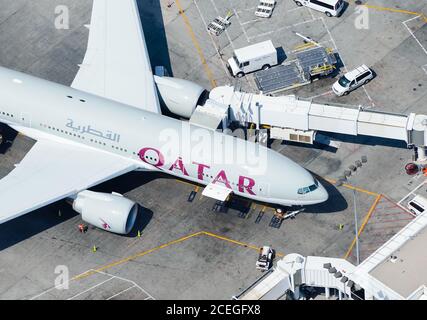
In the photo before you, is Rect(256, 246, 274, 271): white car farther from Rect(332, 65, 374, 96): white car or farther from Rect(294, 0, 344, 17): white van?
Rect(294, 0, 344, 17): white van

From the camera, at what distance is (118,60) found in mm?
112688

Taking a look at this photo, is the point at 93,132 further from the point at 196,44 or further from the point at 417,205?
the point at 417,205

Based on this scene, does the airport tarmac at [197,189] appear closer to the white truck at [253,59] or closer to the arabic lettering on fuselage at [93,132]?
the white truck at [253,59]


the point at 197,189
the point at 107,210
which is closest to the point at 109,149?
the point at 107,210

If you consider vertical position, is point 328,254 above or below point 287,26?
below

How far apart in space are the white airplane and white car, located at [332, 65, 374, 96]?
54.9 feet

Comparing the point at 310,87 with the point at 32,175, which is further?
the point at 310,87

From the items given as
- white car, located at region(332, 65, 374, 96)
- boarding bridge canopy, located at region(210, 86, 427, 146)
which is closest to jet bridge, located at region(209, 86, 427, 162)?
boarding bridge canopy, located at region(210, 86, 427, 146)

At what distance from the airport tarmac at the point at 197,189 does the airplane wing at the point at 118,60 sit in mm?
5327

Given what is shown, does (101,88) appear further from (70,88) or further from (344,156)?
(344,156)

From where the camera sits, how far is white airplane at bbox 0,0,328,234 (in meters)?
100

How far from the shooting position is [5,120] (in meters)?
107

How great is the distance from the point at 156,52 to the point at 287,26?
17178 mm

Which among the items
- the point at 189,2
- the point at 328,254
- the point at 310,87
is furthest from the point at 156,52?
the point at 328,254
